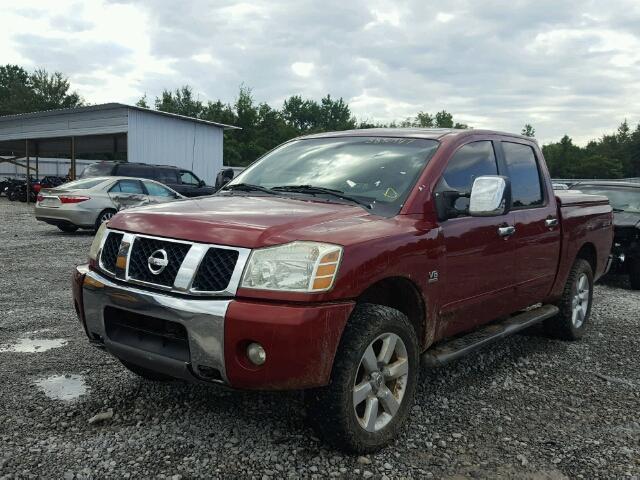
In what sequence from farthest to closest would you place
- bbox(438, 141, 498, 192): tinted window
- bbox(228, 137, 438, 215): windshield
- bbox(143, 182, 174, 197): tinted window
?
1. bbox(143, 182, 174, 197): tinted window
2. bbox(438, 141, 498, 192): tinted window
3. bbox(228, 137, 438, 215): windshield

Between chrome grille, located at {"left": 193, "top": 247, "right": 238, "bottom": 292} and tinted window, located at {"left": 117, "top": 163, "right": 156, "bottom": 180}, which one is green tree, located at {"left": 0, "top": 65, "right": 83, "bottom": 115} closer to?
tinted window, located at {"left": 117, "top": 163, "right": 156, "bottom": 180}

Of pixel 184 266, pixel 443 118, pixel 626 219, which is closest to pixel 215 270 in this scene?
pixel 184 266

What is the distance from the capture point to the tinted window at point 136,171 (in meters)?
17.7

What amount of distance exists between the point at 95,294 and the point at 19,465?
90 cm

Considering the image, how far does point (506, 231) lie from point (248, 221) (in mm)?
2045

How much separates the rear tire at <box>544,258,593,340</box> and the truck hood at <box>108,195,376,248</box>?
9.46ft

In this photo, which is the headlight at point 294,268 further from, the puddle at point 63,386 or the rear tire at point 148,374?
the puddle at point 63,386

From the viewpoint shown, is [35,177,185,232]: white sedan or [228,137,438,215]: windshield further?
[35,177,185,232]: white sedan

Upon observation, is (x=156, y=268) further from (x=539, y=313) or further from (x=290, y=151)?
(x=539, y=313)

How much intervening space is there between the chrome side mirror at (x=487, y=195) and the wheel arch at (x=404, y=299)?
64 cm

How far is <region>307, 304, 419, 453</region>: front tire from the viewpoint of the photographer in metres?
2.83

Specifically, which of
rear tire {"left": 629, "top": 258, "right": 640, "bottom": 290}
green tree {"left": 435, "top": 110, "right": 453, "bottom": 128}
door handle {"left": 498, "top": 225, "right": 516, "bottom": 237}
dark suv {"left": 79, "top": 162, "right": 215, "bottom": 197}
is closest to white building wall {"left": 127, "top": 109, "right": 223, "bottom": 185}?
dark suv {"left": 79, "top": 162, "right": 215, "bottom": 197}

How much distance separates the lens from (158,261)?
9.53 ft

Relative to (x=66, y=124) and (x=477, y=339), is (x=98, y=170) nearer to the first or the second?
(x=66, y=124)
